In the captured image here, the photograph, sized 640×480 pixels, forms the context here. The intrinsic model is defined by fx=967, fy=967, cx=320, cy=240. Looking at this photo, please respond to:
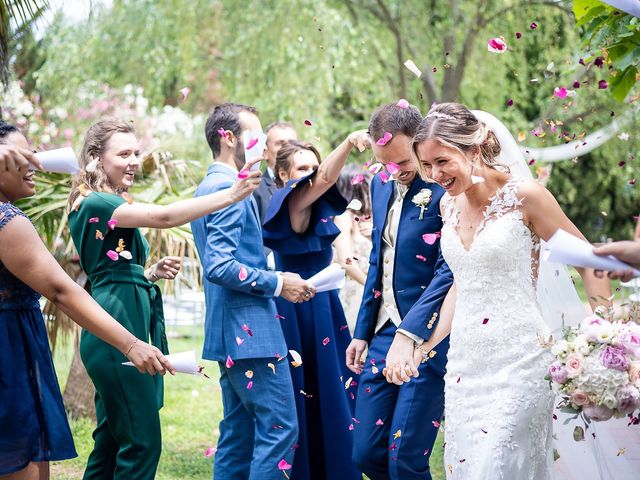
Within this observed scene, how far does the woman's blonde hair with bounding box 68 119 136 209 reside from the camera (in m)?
4.85

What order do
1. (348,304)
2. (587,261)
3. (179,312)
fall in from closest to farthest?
(587,261)
(348,304)
(179,312)

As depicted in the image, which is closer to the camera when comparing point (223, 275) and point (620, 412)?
point (620, 412)

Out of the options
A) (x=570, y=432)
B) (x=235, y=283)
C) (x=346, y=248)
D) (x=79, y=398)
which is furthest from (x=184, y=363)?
(x=79, y=398)

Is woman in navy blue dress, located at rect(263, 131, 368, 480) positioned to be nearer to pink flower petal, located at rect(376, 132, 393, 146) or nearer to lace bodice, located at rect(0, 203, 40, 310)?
pink flower petal, located at rect(376, 132, 393, 146)

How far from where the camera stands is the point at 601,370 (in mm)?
3600

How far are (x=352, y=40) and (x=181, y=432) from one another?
789 centimetres

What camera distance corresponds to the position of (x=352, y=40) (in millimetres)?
14602

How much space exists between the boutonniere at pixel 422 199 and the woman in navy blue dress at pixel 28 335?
1.49m

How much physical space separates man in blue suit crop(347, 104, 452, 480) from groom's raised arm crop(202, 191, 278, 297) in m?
0.55

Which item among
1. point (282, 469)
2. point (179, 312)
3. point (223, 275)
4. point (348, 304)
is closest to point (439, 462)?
point (348, 304)

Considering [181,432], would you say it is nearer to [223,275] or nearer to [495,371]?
[223,275]

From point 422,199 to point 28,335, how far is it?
196 centimetres

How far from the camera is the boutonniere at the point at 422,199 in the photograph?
15.6 ft

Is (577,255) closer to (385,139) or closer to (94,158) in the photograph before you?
(385,139)
